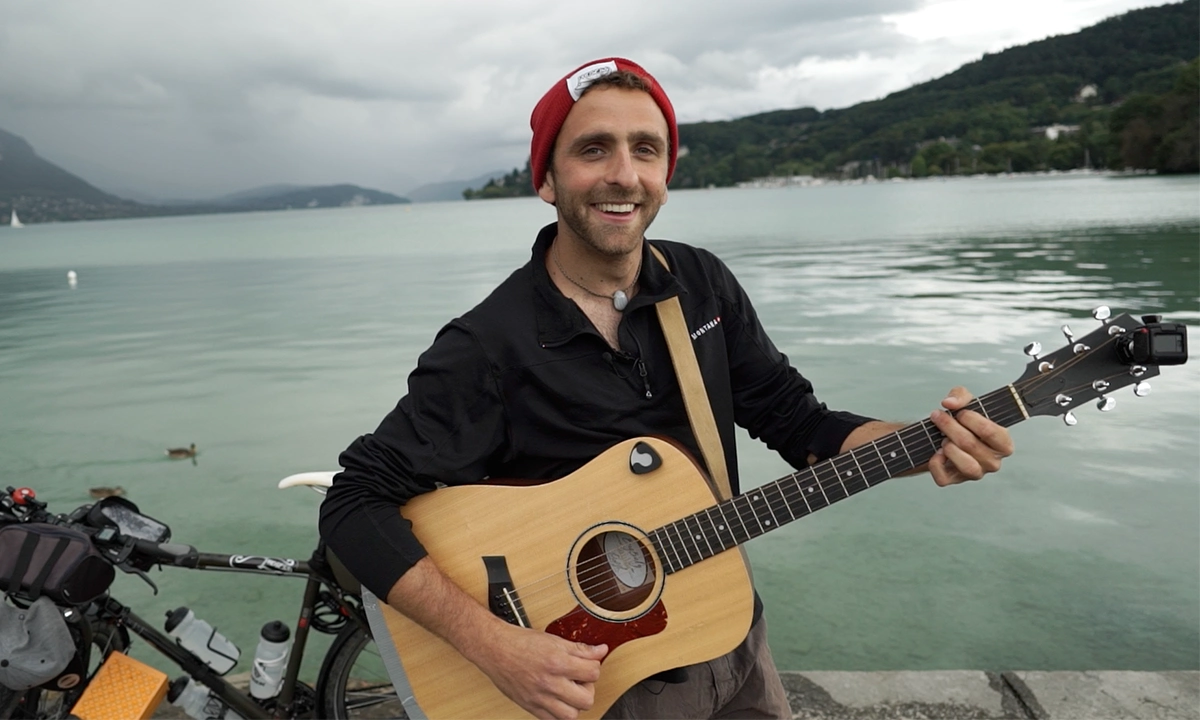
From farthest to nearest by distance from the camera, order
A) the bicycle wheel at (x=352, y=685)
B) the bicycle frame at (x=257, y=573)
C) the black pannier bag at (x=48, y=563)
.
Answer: the bicycle wheel at (x=352, y=685)
the bicycle frame at (x=257, y=573)
the black pannier bag at (x=48, y=563)

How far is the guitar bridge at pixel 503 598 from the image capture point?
216 cm

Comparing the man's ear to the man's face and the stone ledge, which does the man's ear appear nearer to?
the man's face

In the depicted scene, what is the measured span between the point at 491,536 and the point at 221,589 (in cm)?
391

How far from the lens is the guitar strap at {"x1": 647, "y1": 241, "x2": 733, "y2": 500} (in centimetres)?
222

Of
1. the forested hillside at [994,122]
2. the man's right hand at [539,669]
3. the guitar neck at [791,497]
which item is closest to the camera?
the man's right hand at [539,669]

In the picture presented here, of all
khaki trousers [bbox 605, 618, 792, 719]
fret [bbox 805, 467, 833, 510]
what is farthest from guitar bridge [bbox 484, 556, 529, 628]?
fret [bbox 805, 467, 833, 510]

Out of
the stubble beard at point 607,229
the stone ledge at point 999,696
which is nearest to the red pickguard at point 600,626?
the stubble beard at point 607,229

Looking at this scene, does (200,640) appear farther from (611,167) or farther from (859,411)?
(859,411)

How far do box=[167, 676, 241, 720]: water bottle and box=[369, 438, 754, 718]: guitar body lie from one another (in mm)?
1355

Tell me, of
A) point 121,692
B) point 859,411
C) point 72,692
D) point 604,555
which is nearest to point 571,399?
point 604,555

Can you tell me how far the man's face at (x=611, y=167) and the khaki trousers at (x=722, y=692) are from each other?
1.09 m

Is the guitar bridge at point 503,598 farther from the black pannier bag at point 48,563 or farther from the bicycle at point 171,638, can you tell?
the black pannier bag at point 48,563

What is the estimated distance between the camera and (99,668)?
9.52ft

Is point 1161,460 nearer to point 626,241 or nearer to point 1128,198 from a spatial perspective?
point 626,241
